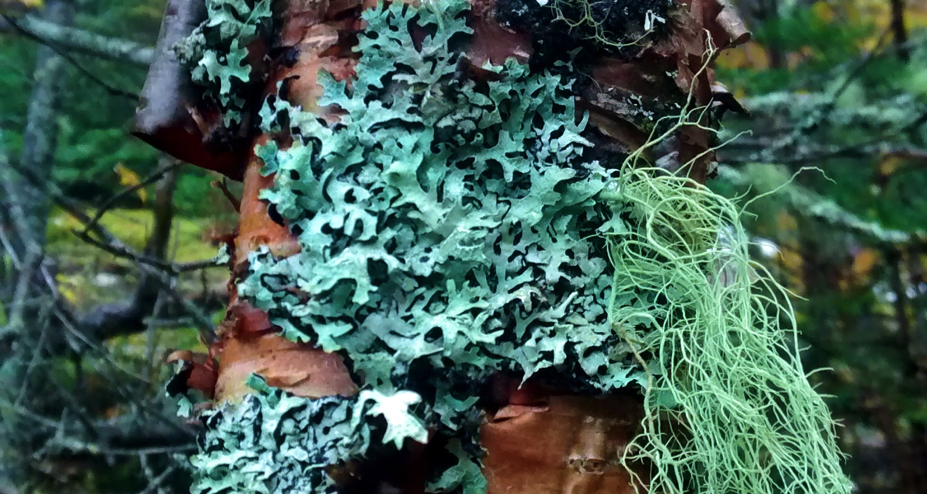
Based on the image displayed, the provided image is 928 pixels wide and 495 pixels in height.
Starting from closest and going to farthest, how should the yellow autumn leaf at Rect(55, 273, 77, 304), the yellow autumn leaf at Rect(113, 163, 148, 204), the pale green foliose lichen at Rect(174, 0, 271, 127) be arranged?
the pale green foliose lichen at Rect(174, 0, 271, 127) → the yellow autumn leaf at Rect(113, 163, 148, 204) → the yellow autumn leaf at Rect(55, 273, 77, 304)

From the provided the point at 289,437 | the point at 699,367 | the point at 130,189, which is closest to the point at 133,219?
the point at 130,189

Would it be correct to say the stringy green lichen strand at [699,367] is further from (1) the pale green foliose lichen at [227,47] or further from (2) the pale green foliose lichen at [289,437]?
(1) the pale green foliose lichen at [227,47]

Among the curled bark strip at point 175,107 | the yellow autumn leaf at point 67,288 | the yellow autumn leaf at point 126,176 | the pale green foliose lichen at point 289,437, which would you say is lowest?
the yellow autumn leaf at point 67,288

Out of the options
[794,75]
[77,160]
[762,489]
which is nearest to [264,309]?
[762,489]

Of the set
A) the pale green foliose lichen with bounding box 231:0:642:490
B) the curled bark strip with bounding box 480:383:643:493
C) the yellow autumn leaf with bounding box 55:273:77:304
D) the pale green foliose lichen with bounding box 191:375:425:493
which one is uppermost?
the pale green foliose lichen with bounding box 231:0:642:490

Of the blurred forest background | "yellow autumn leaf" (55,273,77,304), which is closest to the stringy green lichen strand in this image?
the blurred forest background

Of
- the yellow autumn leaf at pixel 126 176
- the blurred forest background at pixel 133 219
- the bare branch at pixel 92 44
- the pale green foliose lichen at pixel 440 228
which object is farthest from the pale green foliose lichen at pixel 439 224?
the yellow autumn leaf at pixel 126 176

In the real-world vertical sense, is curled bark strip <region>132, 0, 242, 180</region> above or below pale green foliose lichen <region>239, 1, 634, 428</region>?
→ above

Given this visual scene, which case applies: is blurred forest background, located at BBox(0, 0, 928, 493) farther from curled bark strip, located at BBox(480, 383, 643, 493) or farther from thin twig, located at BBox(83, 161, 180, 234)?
curled bark strip, located at BBox(480, 383, 643, 493)
